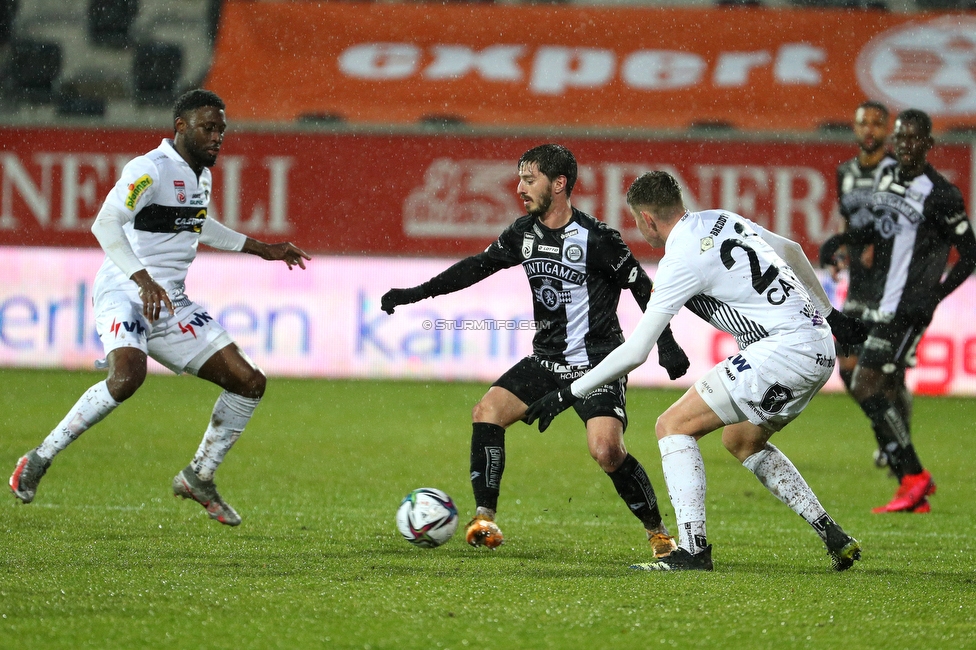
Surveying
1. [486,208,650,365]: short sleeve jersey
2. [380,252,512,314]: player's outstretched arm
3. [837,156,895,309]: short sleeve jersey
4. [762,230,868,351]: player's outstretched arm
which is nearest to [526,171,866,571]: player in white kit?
[762,230,868,351]: player's outstretched arm

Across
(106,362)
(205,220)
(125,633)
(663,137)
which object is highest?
(663,137)

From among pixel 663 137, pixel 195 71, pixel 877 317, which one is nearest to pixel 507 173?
pixel 663 137

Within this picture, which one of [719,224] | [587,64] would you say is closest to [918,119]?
[719,224]

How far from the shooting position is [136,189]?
620 centimetres

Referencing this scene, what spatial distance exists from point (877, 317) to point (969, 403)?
5.61 m

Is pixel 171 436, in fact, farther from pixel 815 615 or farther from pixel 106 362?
pixel 815 615

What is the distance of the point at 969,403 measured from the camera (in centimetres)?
1334

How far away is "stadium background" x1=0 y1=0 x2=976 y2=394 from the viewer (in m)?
13.9

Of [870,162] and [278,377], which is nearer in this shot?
[870,162]

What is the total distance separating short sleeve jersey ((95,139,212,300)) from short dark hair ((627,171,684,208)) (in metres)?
2.23

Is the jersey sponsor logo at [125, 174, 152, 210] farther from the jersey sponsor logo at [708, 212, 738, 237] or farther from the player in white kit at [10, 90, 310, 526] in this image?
the jersey sponsor logo at [708, 212, 738, 237]

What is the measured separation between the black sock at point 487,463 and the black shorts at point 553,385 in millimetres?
204

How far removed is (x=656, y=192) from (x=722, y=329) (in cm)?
60

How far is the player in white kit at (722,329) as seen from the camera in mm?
5129
